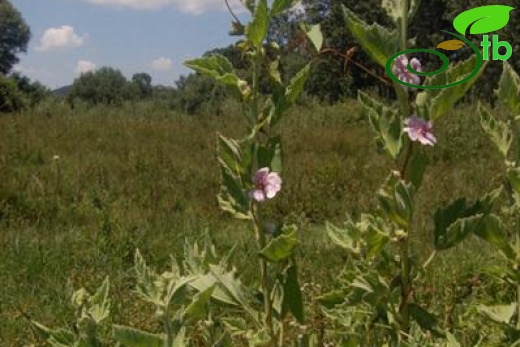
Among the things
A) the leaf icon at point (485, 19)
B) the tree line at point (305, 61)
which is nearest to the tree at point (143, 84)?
the tree line at point (305, 61)

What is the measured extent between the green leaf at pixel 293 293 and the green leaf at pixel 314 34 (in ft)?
1.20

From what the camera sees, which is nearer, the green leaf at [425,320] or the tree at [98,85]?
the green leaf at [425,320]

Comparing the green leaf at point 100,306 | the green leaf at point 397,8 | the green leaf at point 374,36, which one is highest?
the green leaf at point 397,8

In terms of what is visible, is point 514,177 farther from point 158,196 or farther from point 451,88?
point 158,196

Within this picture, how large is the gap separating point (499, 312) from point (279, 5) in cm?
77

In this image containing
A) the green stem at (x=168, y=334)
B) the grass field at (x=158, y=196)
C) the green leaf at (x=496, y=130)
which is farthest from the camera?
the grass field at (x=158, y=196)

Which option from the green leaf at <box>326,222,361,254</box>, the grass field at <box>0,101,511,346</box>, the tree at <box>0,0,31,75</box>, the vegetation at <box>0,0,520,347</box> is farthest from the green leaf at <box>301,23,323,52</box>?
the tree at <box>0,0,31,75</box>

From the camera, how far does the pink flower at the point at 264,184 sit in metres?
1.10

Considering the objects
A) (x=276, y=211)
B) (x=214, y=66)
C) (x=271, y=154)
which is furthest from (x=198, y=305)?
(x=276, y=211)

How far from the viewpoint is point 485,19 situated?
1.44 metres

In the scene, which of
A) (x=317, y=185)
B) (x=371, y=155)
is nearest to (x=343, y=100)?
(x=371, y=155)

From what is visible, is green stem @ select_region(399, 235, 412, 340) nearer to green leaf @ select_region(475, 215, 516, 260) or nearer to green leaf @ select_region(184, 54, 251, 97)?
green leaf @ select_region(475, 215, 516, 260)

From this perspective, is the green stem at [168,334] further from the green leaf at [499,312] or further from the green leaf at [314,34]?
the green leaf at [499,312]

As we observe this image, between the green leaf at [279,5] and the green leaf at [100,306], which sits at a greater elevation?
the green leaf at [279,5]
